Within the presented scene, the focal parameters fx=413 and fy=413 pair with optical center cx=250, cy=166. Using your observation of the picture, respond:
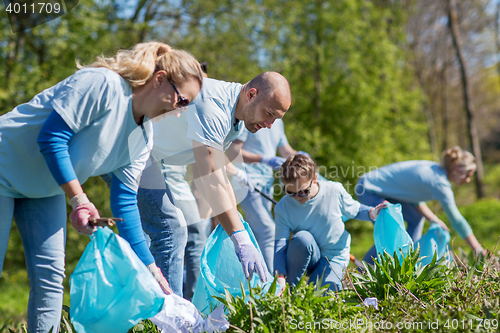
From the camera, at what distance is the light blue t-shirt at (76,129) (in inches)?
61.5

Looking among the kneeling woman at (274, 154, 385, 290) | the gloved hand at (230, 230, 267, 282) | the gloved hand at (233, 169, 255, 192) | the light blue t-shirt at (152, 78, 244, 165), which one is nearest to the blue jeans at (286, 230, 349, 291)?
the kneeling woman at (274, 154, 385, 290)

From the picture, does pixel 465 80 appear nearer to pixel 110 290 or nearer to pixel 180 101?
pixel 180 101

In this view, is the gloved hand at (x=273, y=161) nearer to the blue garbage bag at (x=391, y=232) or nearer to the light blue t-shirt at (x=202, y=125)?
the blue garbage bag at (x=391, y=232)

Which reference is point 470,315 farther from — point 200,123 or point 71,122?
point 71,122

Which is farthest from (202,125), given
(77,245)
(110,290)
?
(77,245)

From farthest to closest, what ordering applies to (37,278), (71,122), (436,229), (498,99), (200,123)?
(498,99) → (436,229) → (200,123) → (37,278) → (71,122)

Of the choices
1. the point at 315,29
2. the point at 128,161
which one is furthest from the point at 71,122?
the point at 315,29

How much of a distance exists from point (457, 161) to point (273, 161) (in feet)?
5.23

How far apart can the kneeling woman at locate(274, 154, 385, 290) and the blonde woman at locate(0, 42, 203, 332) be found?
1038 mm

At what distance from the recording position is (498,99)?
19.5 meters

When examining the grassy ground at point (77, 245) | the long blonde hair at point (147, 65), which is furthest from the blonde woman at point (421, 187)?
the grassy ground at point (77, 245)

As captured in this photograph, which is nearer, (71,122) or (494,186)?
(71,122)

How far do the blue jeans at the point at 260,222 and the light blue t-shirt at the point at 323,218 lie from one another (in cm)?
54

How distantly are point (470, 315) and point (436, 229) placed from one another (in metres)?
1.72
